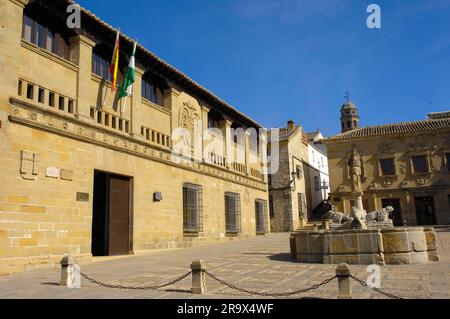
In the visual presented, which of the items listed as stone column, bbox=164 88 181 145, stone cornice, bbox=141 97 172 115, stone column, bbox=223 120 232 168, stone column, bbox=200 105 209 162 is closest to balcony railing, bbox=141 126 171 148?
stone column, bbox=164 88 181 145

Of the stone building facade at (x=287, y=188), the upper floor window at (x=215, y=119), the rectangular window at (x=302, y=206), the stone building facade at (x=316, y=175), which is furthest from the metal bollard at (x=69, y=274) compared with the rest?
the stone building facade at (x=316, y=175)

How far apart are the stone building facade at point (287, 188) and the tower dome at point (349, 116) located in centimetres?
2686

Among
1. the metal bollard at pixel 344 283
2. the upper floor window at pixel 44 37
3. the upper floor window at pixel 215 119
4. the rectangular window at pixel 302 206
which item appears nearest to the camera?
the metal bollard at pixel 344 283

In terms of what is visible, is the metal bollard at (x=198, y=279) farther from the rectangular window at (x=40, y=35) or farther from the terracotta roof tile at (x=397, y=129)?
the terracotta roof tile at (x=397, y=129)

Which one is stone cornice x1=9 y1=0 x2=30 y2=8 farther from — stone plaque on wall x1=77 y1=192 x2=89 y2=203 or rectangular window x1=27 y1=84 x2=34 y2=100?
stone plaque on wall x1=77 y1=192 x2=89 y2=203

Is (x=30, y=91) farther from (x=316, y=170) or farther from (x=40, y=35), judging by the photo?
(x=316, y=170)

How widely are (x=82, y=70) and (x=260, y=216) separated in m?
15.2

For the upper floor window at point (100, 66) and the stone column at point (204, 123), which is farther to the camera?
the stone column at point (204, 123)

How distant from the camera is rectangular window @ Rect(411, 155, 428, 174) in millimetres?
28817

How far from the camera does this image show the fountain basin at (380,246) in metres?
9.09

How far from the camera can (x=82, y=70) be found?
12.6m

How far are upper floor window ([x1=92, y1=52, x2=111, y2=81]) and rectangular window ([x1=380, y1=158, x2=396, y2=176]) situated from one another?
2272 centimetres

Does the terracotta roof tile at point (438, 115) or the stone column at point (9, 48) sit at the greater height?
the terracotta roof tile at point (438, 115)

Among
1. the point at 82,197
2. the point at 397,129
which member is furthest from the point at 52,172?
the point at 397,129
